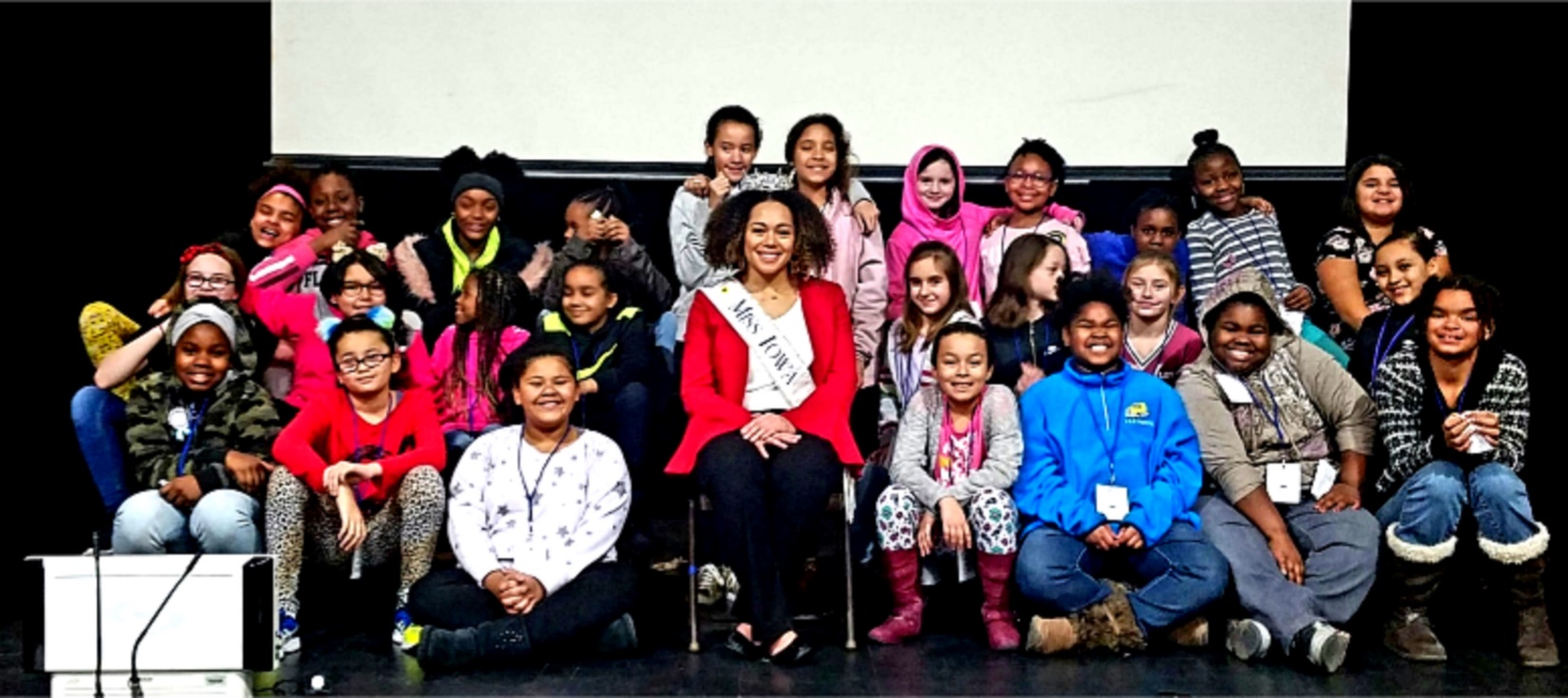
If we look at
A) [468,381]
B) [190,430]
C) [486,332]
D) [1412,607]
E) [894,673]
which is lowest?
[894,673]

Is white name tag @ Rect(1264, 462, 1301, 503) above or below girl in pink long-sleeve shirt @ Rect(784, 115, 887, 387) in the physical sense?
below

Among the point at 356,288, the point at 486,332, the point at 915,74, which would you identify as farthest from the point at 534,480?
the point at 915,74

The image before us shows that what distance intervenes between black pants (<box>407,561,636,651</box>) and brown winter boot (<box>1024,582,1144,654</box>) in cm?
100

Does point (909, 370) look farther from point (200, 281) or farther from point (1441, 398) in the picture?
point (200, 281)

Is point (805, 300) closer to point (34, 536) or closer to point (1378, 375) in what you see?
point (1378, 375)

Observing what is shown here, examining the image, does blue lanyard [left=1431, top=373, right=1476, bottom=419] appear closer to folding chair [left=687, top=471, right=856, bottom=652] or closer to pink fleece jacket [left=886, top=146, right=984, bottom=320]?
pink fleece jacket [left=886, top=146, right=984, bottom=320]

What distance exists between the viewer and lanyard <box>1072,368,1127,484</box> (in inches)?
176

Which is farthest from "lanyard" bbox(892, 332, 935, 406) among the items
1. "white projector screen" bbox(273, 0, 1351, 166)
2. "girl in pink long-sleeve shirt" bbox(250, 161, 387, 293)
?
"girl in pink long-sleeve shirt" bbox(250, 161, 387, 293)

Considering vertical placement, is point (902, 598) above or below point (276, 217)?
below

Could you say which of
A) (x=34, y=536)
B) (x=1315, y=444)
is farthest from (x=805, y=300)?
(x=34, y=536)

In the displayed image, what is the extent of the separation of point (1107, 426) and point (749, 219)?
104cm

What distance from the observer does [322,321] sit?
16.5 ft

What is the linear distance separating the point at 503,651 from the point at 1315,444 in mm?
2116

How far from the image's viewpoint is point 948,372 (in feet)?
14.6
